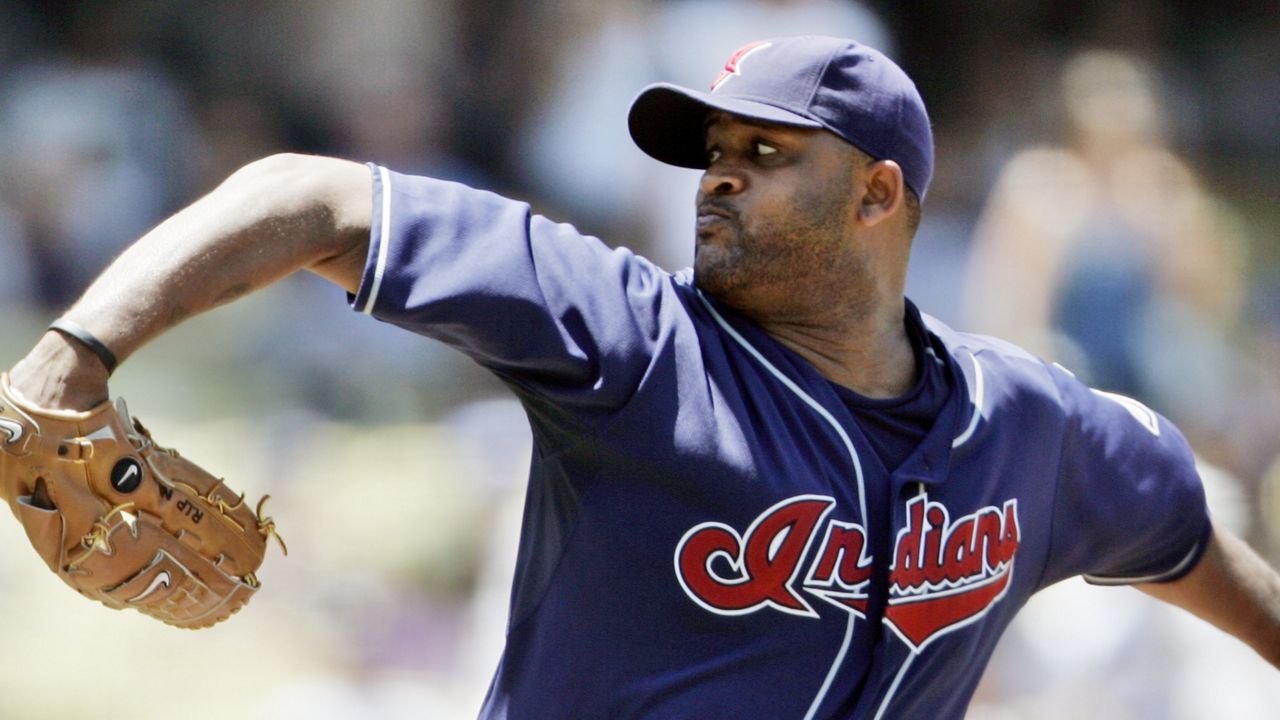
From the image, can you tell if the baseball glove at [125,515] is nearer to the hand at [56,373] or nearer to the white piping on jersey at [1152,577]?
the hand at [56,373]

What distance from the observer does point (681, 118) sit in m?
2.35

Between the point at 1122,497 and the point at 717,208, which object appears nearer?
the point at 717,208

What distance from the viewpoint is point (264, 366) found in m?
4.74

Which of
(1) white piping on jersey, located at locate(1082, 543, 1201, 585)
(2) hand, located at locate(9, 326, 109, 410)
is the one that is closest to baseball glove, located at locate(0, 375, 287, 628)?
(2) hand, located at locate(9, 326, 109, 410)

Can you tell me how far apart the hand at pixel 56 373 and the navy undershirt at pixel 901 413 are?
1.08 m

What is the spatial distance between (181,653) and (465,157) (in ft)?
6.06

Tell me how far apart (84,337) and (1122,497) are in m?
1.74

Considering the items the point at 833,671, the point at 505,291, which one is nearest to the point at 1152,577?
the point at 833,671

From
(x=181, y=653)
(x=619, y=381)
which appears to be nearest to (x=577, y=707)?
(x=619, y=381)

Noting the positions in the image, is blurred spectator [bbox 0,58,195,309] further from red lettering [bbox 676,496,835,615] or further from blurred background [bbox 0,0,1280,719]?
red lettering [bbox 676,496,835,615]

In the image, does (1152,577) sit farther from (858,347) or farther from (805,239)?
(805,239)

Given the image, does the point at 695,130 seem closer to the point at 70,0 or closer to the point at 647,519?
the point at 647,519

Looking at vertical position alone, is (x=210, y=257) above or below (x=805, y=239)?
above

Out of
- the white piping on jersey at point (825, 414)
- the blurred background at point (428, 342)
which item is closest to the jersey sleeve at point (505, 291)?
Answer: the white piping on jersey at point (825, 414)
